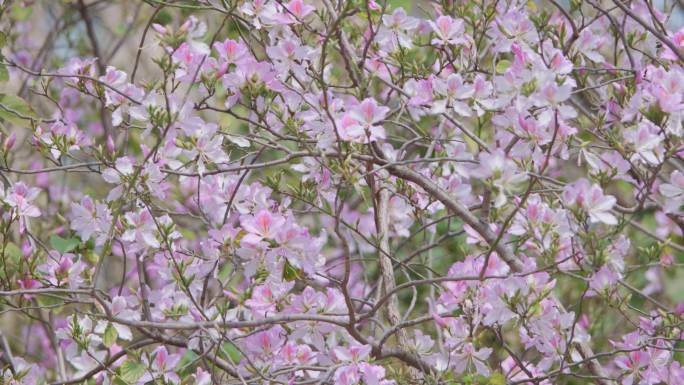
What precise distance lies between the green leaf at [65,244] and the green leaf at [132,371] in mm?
356

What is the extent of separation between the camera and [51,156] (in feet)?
7.66

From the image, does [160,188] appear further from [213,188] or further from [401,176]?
[401,176]

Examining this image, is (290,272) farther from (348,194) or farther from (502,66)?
(502,66)

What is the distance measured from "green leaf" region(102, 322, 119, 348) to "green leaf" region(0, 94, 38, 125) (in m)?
0.56

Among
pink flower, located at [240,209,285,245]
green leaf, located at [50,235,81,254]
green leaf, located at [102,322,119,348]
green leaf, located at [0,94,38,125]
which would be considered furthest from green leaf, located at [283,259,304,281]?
green leaf, located at [0,94,38,125]

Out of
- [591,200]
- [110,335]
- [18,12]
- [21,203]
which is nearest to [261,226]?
[110,335]

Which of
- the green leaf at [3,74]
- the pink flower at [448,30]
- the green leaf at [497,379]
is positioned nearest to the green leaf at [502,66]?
the pink flower at [448,30]

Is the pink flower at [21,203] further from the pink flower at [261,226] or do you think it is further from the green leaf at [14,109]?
the pink flower at [261,226]

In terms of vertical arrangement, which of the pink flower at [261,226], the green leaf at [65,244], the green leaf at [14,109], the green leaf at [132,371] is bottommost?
the green leaf at [132,371]

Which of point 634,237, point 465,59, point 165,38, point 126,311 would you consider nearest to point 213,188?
point 126,311

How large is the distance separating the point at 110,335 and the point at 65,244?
0.39 metres

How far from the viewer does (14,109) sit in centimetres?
237

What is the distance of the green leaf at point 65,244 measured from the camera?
2.39 metres

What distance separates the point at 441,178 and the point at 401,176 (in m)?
0.27
